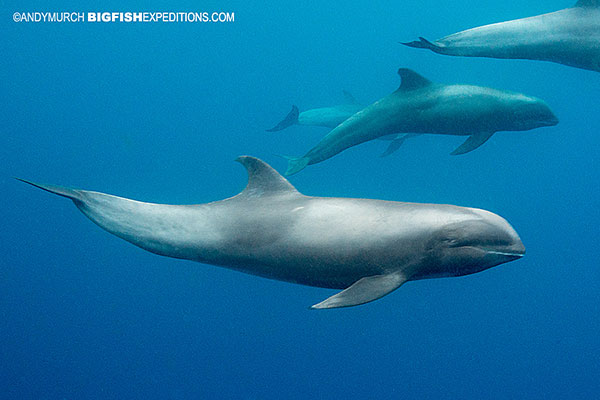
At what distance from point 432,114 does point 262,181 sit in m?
3.30

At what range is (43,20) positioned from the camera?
17438mm

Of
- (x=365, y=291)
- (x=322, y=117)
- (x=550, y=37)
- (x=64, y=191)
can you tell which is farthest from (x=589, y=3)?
(x=64, y=191)

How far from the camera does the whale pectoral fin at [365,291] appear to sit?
356 centimetres

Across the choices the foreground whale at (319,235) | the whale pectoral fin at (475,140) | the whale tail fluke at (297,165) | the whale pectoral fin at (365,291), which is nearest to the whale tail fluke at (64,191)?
the foreground whale at (319,235)

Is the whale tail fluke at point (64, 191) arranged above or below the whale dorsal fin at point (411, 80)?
below

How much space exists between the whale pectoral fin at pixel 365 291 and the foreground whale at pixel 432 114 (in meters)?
3.38

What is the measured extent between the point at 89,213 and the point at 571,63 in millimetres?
6786

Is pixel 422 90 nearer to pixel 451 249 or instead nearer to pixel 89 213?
pixel 451 249

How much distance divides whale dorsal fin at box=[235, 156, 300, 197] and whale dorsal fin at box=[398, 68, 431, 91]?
8.99 feet

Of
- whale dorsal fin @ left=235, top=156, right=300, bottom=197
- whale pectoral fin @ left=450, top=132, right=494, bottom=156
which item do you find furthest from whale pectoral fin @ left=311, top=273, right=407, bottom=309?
whale pectoral fin @ left=450, top=132, right=494, bottom=156

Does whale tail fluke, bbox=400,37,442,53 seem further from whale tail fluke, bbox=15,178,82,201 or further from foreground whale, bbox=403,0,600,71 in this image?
whale tail fluke, bbox=15,178,82,201

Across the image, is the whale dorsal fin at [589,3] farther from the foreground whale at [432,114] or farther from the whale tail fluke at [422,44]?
the whale tail fluke at [422,44]

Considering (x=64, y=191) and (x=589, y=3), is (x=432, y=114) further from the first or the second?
(x=64, y=191)

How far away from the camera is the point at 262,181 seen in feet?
14.9
